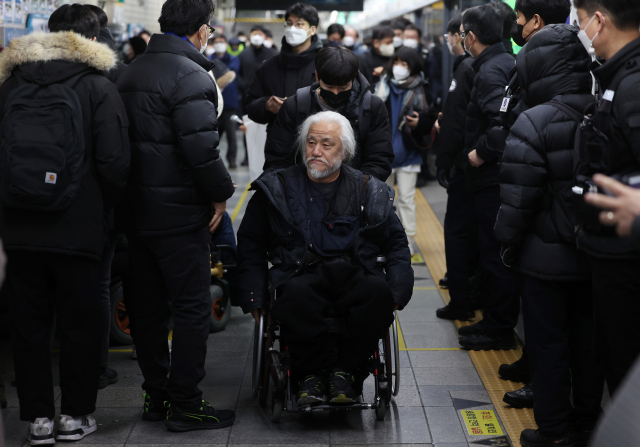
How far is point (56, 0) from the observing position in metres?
6.54

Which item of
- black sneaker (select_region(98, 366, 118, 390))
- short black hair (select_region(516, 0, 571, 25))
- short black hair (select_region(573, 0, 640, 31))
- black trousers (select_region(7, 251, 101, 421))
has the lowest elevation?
black sneaker (select_region(98, 366, 118, 390))

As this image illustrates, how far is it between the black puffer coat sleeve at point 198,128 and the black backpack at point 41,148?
411mm

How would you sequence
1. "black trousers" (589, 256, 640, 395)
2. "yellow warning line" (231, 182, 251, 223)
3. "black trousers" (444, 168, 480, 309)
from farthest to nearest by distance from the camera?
"yellow warning line" (231, 182, 251, 223)
"black trousers" (444, 168, 480, 309)
"black trousers" (589, 256, 640, 395)

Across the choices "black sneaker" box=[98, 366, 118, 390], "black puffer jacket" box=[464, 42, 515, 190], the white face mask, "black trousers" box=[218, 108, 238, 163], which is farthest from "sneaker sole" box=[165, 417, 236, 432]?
the white face mask

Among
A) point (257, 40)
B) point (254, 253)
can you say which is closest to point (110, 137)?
point (254, 253)

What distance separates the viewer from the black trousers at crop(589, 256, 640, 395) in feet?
9.07

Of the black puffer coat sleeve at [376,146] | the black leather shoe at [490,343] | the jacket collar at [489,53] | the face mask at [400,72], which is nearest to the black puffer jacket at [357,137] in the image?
the black puffer coat sleeve at [376,146]

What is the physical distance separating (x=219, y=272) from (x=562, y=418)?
8.29 feet

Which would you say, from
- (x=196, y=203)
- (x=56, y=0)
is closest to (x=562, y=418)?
(x=196, y=203)

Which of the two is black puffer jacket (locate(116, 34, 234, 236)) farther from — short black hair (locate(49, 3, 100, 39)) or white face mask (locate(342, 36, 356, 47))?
white face mask (locate(342, 36, 356, 47))

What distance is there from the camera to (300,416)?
150 inches

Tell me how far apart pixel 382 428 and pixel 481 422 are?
48 cm

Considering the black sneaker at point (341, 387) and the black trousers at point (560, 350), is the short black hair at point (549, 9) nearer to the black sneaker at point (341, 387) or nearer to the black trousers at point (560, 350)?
the black trousers at point (560, 350)

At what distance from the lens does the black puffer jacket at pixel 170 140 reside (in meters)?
3.39
